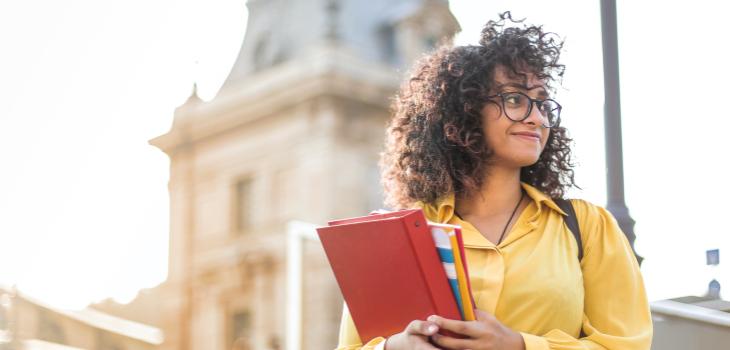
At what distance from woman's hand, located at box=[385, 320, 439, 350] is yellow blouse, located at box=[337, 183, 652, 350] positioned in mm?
133

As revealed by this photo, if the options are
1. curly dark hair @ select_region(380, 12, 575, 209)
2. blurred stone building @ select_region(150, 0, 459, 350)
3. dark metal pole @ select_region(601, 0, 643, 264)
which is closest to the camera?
curly dark hair @ select_region(380, 12, 575, 209)

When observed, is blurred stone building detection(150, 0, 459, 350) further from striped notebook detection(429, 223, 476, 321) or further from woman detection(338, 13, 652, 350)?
striped notebook detection(429, 223, 476, 321)

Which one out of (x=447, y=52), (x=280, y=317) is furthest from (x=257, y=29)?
(x=447, y=52)

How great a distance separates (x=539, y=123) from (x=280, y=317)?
14.4 metres

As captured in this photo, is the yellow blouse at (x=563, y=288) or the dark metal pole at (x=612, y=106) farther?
the dark metal pole at (x=612, y=106)

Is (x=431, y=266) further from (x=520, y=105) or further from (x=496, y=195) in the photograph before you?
(x=520, y=105)

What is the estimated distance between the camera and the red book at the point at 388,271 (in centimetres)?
207

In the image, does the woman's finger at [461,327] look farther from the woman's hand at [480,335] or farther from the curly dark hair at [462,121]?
the curly dark hair at [462,121]

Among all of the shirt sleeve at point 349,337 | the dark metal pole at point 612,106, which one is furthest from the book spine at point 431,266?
the dark metal pole at point 612,106

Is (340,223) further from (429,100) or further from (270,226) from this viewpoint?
(270,226)

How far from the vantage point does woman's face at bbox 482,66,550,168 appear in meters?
2.34

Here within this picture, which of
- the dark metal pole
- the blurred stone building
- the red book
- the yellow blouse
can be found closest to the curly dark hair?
the yellow blouse

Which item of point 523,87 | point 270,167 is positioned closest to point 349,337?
point 523,87

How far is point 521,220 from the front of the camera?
7.70 feet
